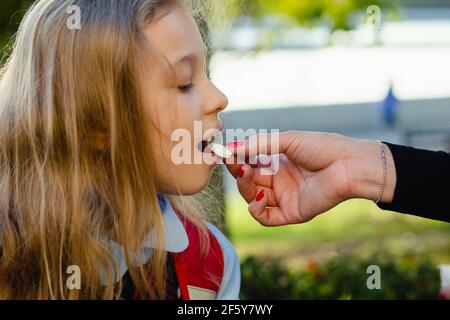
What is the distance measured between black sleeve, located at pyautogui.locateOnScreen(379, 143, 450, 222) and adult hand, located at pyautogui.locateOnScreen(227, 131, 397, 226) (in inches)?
1.2

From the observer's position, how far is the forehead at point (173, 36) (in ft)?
6.54

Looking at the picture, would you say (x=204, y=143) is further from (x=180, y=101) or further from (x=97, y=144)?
(x=97, y=144)

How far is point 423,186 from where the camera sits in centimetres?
210

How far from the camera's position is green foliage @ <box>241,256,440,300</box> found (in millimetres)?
3279

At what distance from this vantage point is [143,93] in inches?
78.0

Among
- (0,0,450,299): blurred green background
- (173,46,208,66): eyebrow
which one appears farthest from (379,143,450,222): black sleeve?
(0,0,450,299): blurred green background

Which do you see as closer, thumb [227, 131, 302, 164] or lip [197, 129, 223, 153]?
lip [197, 129, 223, 153]

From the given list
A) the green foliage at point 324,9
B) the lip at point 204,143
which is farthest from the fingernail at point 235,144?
the green foliage at point 324,9

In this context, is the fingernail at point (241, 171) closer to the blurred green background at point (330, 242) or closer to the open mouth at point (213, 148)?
the open mouth at point (213, 148)

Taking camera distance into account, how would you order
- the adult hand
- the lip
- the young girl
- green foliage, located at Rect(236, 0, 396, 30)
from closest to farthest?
1. the young girl
2. the lip
3. the adult hand
4. green foliage, located at Rect(236, 0, 396, 30)

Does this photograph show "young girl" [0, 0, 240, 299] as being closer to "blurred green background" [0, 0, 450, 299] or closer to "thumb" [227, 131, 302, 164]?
"thumb" [227, 131, 302, 164]

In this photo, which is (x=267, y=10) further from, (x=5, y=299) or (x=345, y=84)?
(x=345, y=84)

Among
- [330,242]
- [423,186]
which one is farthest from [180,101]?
[330,242]
